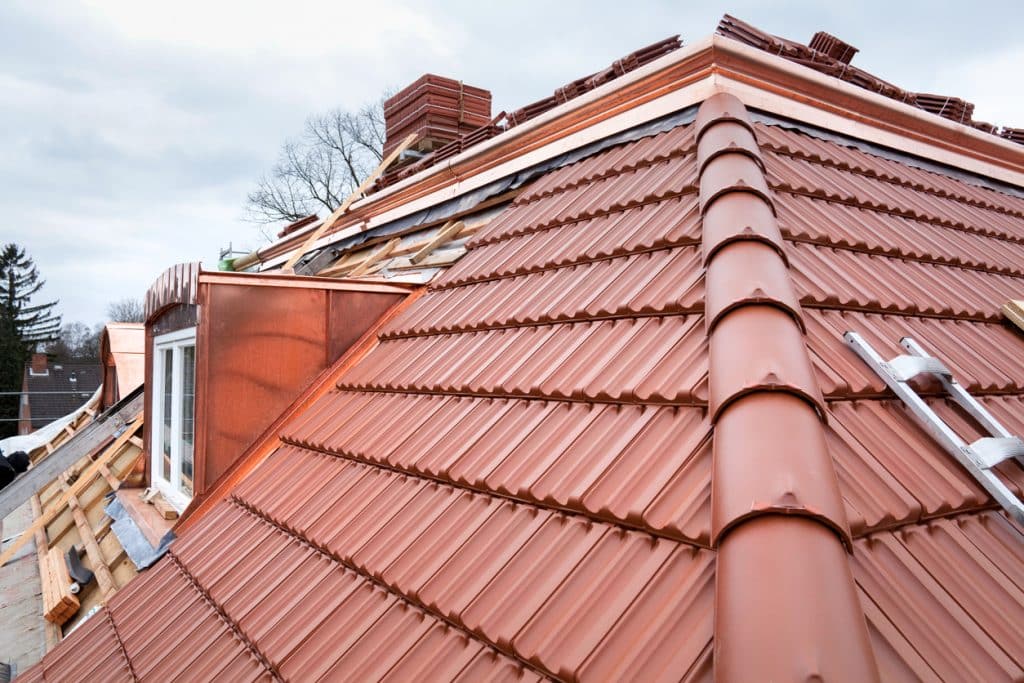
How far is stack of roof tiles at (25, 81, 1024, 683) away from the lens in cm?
132

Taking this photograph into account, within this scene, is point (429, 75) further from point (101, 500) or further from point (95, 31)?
point (95, 31)

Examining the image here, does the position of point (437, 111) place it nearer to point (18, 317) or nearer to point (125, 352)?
point (125, 352)

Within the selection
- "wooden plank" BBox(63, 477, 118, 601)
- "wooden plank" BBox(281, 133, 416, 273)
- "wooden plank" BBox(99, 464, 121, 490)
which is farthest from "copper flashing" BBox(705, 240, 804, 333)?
"wooden plank" BBox(281, 133, 416, 273)

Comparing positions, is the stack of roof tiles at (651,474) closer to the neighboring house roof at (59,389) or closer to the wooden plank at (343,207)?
the wooden plank at (343,207)

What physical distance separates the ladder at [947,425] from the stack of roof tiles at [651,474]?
46 millimetres

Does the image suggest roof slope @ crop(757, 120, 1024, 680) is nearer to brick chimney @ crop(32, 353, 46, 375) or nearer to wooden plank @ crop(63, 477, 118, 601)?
wooden plank @ crop(63, 477, 118, 601)

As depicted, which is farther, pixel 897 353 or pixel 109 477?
pixel 109 477

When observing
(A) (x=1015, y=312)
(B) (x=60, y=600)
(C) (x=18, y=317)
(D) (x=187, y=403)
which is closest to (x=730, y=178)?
(A) (x=1015, y=312)

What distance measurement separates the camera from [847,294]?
7.76ft

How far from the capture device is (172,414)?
429 cm

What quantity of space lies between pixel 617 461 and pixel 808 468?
0.57m

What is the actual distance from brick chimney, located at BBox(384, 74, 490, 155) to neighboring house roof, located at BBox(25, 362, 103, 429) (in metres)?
27.6

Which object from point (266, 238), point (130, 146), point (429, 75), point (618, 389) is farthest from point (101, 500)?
point (130, 146)

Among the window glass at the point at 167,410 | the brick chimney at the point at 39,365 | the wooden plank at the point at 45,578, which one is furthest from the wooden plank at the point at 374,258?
the brick chimney at the point at 39,365
